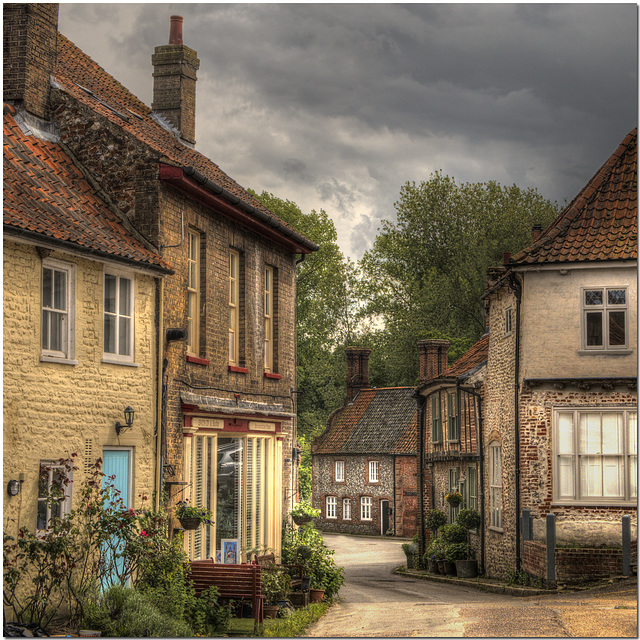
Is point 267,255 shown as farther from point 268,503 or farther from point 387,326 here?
point 387,326

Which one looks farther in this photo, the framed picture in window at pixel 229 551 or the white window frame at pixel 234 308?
the white window frame at pixel 234 308

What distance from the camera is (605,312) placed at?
72.1 feet

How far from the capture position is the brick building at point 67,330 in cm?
1295

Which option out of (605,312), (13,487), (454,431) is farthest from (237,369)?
(454,431)

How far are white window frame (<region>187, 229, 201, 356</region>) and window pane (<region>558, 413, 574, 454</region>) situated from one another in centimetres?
921

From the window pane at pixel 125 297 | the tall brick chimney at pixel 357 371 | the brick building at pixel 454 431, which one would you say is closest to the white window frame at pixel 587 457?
the brick building at pixel 454 431

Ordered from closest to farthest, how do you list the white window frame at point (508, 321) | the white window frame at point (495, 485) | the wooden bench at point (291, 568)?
the wooden bench at point (291, 568) < the white window frame at point (508, 321) < the white window frame at point (495, 485)

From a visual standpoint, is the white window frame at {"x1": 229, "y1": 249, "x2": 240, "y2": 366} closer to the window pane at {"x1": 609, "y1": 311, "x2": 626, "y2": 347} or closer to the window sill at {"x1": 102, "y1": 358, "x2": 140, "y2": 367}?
the window sill at {"x1": 102, "y1": 358, "x2": 140, "y2": 367}

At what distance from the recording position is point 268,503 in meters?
20.5

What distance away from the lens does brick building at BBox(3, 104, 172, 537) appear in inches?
510

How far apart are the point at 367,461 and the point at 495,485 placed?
2711 centimetres

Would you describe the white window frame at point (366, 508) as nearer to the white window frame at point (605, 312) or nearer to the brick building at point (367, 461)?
the brick building at point (367, 461)

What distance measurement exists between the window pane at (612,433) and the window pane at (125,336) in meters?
11.7

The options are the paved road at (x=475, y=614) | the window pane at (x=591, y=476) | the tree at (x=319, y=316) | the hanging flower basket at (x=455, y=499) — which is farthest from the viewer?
the tree at (x=319, y=316)
